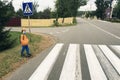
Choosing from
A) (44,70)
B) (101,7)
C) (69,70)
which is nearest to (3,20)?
(44,70)

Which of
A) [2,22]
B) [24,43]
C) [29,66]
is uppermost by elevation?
[2,22]

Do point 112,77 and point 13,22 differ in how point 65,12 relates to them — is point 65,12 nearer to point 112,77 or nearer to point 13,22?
point 13,22

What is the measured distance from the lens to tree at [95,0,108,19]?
111m

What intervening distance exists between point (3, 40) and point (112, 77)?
357 inches

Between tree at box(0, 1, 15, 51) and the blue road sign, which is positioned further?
the blue road sign

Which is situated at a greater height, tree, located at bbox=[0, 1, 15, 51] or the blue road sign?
the blue road sign

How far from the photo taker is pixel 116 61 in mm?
9789

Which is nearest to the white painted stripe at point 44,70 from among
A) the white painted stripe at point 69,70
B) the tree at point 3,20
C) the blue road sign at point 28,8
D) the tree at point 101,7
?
the white painted stripe at point 69,70

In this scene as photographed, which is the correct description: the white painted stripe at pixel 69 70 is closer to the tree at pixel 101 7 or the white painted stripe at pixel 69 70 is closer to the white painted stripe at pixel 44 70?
the white painted stripe at pixel 44 70

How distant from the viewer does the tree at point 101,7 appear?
365 feet

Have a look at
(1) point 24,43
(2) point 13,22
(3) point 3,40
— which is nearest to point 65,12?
(2) point 13,22

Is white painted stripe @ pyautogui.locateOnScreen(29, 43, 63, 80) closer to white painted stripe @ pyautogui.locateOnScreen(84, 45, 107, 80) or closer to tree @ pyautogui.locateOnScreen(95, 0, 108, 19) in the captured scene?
white painted stripe @ pyautogui.locateOnScreen(84, 45, 107, 80)

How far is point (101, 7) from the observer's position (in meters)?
113

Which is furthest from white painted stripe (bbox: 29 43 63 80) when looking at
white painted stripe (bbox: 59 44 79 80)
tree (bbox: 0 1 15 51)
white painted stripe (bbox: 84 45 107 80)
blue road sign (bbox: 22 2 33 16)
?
blue road sign (bbox: 22 2 33 16)
